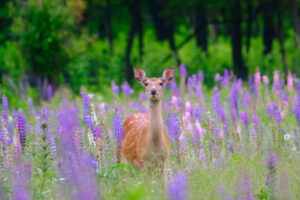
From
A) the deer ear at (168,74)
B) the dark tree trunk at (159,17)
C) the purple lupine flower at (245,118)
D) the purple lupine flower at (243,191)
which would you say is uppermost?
the dark tree trunk at (159,17)

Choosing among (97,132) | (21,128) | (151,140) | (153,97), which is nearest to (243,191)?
(151,140)

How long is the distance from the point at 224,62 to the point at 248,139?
15034mm

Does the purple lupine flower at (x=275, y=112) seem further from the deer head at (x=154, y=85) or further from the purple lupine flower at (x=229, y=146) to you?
the deer head at (x=154, y=85)

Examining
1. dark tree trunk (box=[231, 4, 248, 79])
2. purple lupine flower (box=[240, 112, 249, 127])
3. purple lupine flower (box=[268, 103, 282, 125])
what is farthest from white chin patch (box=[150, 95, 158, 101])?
dark tree trunk (box=[231, 4, 248, 79])

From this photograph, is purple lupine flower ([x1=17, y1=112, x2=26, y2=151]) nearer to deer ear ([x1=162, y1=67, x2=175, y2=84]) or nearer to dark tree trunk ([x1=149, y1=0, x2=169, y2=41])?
deer ear ([x1=162, y1=67, x2=175, y2=84])

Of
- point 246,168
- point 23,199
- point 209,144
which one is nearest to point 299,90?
point 209,144

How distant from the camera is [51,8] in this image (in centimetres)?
1725

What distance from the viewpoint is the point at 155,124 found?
5816 millimetres

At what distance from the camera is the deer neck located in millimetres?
5789

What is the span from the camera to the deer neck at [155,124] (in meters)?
5.79

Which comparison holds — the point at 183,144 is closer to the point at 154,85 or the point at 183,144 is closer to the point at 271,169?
the point at 154,85

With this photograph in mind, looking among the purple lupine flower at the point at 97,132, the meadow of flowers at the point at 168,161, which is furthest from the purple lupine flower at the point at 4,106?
the purple lupine flower at the point at 97,132

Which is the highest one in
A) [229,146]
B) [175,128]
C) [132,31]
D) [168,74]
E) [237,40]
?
[132,31]

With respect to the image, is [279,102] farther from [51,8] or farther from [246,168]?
[51,8]
